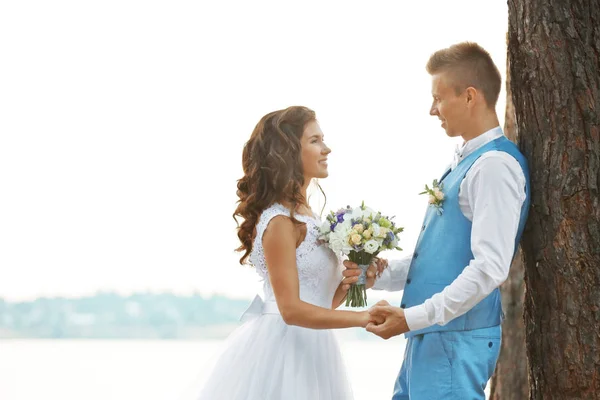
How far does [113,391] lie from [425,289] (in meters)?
8.68

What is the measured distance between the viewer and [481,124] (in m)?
3.31

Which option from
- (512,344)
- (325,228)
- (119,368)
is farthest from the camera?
(119,368)

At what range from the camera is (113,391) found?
11.1 m

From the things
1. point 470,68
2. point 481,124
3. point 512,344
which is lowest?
point 512,344

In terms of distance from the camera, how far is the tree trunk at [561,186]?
10.6ft

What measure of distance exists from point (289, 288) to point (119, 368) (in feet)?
36.1

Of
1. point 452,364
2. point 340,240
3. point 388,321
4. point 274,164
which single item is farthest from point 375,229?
point 452,364

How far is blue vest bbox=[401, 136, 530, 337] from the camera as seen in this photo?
10.4 ft

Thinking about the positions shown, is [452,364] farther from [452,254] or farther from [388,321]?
[452,254]

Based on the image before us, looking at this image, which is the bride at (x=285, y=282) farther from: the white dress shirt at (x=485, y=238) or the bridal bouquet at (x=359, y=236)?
the white dress shirt at (x=485, y=238)

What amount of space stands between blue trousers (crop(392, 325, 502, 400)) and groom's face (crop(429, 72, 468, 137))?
0.80m

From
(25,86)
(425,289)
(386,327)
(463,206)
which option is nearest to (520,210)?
(463,206)

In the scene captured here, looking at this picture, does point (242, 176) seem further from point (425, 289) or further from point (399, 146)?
point (399, 146)

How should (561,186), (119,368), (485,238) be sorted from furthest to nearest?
(119,368) → (561,186) → (485,238)
